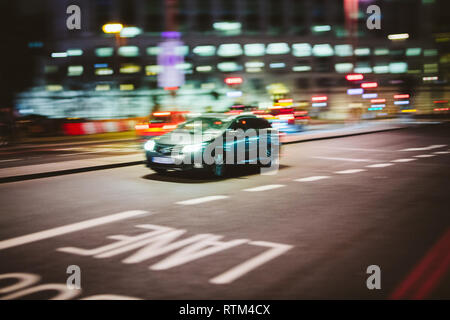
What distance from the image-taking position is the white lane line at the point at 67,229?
6.52m

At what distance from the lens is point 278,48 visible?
301 feet

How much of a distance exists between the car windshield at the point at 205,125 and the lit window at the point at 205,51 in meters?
74.6

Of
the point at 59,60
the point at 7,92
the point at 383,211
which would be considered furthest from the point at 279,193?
the point at 59,60

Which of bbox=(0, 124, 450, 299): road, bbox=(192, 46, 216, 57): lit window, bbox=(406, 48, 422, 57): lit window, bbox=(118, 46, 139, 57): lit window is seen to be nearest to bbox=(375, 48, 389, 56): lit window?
bbox=(406, 48, 422, 57): lit window

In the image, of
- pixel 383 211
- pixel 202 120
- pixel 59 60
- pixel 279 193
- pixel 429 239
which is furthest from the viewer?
pixel 59 60

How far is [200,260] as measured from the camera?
5.66m

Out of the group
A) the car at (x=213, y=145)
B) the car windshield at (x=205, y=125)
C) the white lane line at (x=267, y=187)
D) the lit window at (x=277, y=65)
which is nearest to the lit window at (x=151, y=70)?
the lit window at (x=277, y=65)

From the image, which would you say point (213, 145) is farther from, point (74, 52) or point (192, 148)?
point (74, 52)

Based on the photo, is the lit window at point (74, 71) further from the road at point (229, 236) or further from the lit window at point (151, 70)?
the road at point (229, 236)

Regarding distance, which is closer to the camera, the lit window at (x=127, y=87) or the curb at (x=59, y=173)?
the curb at (x=59, y=173)

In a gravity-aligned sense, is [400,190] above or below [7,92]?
below

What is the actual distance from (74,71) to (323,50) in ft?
141

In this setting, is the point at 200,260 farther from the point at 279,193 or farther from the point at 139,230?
the point at 279,193

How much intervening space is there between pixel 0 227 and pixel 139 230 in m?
2.00
